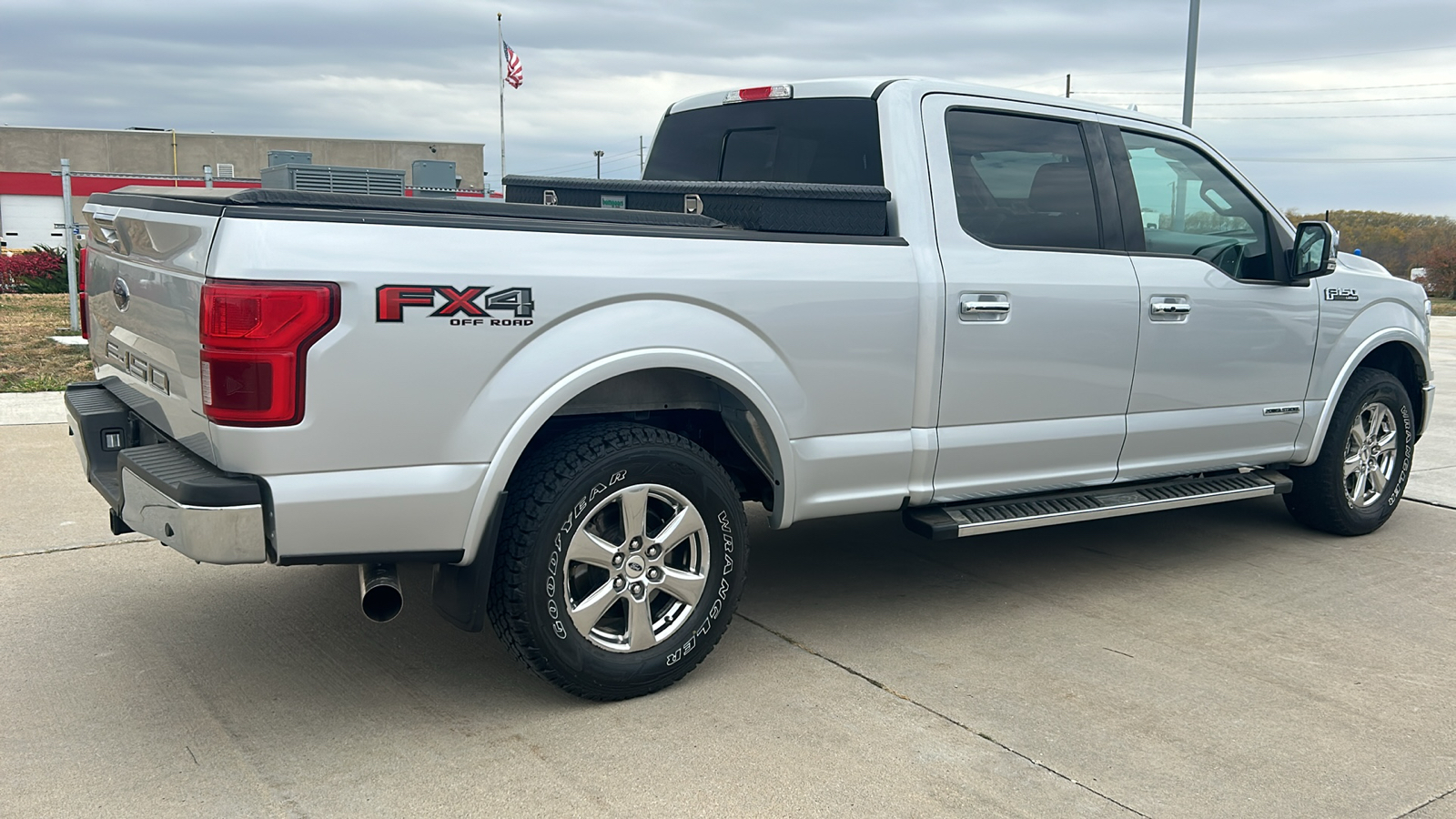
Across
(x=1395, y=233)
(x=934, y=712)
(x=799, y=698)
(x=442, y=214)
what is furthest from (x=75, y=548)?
(x=1395, y=233)

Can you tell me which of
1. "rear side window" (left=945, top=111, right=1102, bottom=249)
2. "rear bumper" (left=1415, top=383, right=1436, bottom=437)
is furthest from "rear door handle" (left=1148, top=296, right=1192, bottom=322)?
"rear bumper" (left=1415, top=383, right=1436, bottom=437)

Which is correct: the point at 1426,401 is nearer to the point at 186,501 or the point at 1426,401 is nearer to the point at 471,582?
the point at 471,582

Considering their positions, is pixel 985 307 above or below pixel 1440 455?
above

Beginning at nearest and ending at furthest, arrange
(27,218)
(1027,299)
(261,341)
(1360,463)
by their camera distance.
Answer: (261,341) → (1027,299) → (1360,463) → (27,218)

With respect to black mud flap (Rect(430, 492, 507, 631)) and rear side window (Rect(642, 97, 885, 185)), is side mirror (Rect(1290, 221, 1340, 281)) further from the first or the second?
black mud flap (Rect(430, 492, 507, 631))

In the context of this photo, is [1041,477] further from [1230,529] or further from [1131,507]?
[1230,529]

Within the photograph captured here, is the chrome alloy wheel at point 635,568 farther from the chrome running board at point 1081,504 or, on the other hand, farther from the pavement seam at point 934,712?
the chrome running board at point 1081,504

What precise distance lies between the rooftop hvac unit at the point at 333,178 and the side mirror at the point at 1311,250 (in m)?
4.42

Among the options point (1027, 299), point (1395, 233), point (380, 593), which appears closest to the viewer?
point (380, 593)

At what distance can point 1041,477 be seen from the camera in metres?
4.77

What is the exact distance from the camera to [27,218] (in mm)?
48031

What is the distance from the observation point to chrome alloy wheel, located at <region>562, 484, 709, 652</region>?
12.0ft

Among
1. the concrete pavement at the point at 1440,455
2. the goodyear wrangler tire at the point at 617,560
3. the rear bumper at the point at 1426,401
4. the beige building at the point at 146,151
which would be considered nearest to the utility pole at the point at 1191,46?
the concrete pavement at the point at 1440,455

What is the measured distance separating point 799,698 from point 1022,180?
221 centimetres
